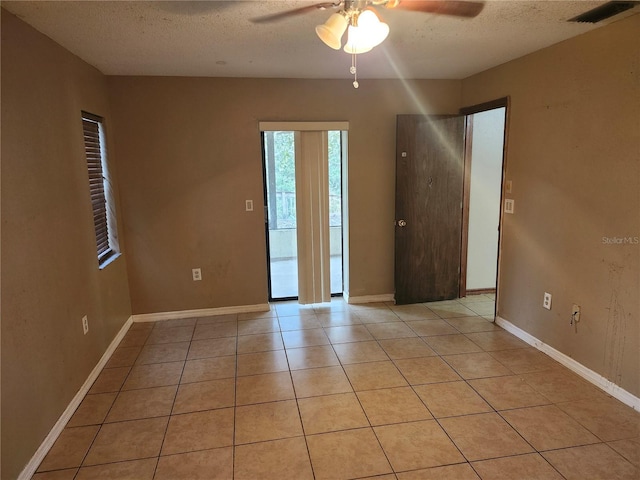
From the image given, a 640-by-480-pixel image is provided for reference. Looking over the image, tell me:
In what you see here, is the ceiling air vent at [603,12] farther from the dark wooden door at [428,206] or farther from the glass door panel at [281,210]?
the glass door panel at [281,210]

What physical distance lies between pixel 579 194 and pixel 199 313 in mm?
3412

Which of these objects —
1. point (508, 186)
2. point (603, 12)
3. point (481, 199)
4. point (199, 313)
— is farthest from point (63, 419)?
point (481, 199)

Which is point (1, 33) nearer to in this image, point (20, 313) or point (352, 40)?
point (20, 313)

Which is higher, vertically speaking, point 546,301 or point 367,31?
point 367,31

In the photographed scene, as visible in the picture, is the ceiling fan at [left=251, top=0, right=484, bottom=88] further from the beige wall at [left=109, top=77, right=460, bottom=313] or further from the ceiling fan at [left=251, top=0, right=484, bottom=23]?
the beige wall at [left=109, top=77, right=460, bottom=313]

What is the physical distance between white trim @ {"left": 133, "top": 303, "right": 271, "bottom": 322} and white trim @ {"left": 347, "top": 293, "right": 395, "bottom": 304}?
0.90 m

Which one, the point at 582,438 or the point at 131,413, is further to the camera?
the point at 131,413

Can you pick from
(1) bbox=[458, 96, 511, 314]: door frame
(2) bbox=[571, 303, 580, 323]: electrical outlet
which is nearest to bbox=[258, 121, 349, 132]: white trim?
(1) bbox=[458, 96, 511, 314]: door frame

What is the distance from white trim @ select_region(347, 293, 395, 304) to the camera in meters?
4.34

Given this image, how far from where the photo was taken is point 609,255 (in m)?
2.52

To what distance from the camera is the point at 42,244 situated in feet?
7.36

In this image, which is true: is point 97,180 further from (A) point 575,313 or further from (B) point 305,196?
(A) point 575,313

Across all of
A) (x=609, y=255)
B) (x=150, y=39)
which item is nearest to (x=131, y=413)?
(x=150, y=39)

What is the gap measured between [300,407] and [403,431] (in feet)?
2.08
